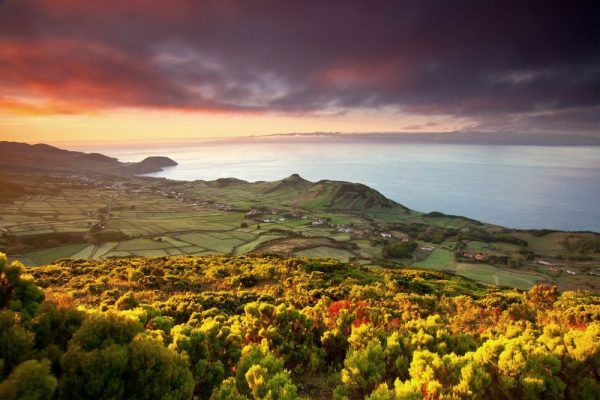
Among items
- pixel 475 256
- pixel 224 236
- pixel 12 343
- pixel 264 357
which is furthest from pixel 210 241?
pixel 475 256

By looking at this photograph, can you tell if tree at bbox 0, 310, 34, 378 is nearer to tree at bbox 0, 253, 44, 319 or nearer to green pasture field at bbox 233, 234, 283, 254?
tree at bbox 0, 253, 44, 319

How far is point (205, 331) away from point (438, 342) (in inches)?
332

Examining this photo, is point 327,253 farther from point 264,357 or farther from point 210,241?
point 264,357

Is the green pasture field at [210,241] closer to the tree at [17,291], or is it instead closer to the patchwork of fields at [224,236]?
the patchwork of fields at [224,236]

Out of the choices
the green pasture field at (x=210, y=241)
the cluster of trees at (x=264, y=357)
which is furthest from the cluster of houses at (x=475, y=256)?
the cluster of trees at (x=264, y=357)

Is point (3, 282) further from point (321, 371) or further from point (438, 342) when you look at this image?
point (438, 342)

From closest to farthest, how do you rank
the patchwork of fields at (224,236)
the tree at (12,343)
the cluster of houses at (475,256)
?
the tree at (12,343) → the patchwork of fields at (224,236) → the cluster of houses at (475,256)

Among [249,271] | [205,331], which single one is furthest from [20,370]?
[249,271]

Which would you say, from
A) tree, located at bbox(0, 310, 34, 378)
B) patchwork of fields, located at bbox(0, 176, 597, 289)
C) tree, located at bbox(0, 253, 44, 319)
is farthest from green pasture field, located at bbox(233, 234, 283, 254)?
tree, located at bbox(0, 310, 34, 378)

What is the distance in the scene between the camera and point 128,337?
6789 millimetres

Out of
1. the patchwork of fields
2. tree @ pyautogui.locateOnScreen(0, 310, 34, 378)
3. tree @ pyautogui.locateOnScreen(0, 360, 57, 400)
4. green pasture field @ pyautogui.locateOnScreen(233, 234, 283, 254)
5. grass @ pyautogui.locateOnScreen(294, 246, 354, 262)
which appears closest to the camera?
tree @ pyautogui.locateOnScreen(0, 360, 57, 400)

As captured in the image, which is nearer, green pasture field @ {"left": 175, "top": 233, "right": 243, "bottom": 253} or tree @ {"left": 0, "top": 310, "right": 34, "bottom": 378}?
tree @ {"left": 0, "top": 310, "right": 34, "bottom": 378}

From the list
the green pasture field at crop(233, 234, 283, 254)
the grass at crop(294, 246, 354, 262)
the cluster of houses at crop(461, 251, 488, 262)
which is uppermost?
the green pasture field at crop(233, 234, 283, 254)

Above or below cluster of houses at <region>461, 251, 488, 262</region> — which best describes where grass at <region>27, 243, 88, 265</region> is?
above
